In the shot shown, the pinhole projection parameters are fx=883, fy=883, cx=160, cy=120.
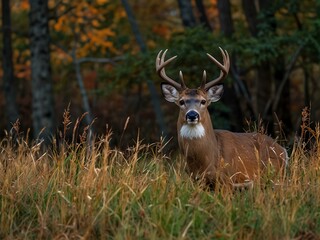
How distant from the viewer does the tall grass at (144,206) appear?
6832mm

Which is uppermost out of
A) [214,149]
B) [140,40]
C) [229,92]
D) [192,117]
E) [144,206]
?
[192,117]

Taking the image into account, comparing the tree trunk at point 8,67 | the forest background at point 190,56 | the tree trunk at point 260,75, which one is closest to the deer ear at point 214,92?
the forest background at point 190,56

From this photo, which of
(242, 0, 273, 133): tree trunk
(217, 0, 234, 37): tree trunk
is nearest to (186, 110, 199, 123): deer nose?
(242, 0, 273, 133): tree trunk

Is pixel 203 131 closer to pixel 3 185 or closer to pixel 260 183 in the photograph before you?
pixel 260 183

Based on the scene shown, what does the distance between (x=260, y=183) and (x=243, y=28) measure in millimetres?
12658

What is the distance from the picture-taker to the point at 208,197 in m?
7.64

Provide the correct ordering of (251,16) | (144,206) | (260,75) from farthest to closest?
(260,75), (251,16), (144,206)

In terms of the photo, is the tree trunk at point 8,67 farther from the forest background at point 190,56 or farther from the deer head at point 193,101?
the deer head at point 193,101

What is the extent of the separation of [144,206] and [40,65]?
10.1 m

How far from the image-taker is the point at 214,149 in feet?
29.2

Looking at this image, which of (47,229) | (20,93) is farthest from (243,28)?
(47,229)

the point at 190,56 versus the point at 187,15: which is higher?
the point at 187,15

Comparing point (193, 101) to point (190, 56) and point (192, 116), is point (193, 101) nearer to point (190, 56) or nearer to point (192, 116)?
point (192, 116)

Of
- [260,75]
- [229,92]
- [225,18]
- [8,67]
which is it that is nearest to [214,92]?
[229,92]
